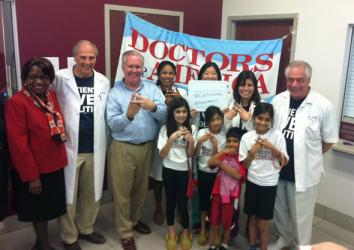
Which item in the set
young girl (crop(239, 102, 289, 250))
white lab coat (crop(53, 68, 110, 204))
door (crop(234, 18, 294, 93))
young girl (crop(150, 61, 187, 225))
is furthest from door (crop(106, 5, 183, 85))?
young girl (crop(239, 102, 289, 250))

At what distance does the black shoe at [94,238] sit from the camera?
268 centimetres

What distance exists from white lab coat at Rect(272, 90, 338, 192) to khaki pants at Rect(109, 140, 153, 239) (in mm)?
1057

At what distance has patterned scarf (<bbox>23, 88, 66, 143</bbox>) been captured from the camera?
2129 millimetres

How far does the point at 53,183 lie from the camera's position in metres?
2.28

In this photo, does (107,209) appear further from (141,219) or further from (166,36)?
(166,36)

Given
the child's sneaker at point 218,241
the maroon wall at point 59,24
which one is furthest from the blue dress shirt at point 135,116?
the child's sneaker at point 218,241

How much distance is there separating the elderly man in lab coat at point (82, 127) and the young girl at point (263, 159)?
1.05 metres

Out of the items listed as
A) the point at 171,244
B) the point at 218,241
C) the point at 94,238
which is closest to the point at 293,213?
the point at 218,241

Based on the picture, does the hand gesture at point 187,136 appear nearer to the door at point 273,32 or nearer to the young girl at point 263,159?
the young girl at point 263,159

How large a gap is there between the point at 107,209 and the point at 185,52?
1.74m

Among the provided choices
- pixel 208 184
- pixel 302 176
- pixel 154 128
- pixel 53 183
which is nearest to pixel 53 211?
pixel 53 183

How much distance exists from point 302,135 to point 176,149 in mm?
878

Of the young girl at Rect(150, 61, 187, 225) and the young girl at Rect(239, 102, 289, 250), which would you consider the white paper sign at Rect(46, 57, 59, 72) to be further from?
the young girl at Rect(239, 102, 289, 250)

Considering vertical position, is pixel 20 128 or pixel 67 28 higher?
pixel 67 28
